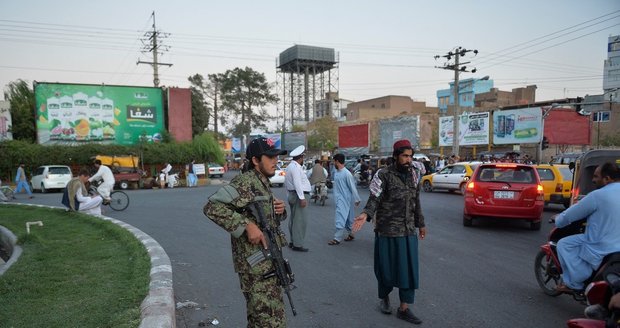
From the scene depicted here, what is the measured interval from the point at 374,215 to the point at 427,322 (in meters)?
1.21

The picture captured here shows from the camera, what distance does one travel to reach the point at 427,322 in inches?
170

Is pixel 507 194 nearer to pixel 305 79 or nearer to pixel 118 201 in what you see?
pixel 118 201

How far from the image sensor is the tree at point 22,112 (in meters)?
31.3

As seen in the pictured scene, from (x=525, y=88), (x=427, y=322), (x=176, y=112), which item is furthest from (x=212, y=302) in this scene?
(x=525, y=88)

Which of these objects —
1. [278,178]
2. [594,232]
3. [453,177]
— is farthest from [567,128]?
[594,232]

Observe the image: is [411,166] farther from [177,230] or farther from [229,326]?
[177,230]

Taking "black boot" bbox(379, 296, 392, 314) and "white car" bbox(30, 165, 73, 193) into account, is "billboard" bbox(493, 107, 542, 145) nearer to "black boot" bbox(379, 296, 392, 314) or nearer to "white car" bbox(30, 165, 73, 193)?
"black boot" bbox(379, 296, 392, 314)

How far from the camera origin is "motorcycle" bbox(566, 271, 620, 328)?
102 inches

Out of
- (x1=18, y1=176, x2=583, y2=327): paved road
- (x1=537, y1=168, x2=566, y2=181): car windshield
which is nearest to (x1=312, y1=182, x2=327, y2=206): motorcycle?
(x1=18, y1=176, x2=583, y2=327): paved road

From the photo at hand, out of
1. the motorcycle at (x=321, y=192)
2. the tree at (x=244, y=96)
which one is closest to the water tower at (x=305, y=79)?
the tree at (x=244, y=96)

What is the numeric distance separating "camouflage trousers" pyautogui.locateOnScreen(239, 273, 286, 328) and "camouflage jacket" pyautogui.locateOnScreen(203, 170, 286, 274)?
3.0 inches

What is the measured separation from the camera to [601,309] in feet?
9.39

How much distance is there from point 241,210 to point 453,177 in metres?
17.8

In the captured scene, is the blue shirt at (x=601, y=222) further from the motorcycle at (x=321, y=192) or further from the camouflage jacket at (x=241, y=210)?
the motorcycle at (x=321, y=192)
